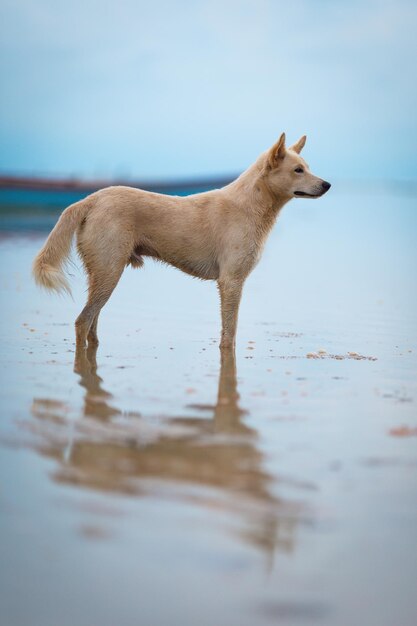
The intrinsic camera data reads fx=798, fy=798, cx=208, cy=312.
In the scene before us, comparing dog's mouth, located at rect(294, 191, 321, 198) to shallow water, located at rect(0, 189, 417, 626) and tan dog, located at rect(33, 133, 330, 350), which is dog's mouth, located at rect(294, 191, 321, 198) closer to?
tan dog, located at rect(33, 133, 330, 350)

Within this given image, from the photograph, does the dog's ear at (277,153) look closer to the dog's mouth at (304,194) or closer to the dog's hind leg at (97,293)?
the dog's mouth at (304,194)

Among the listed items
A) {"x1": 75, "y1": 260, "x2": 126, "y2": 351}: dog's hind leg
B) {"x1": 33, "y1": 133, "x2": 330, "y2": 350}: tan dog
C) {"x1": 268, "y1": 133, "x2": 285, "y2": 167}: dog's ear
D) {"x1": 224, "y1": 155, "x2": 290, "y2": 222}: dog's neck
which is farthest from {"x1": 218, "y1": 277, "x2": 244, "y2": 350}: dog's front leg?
{"x1": 268, "y1": 133, "x2": 285, "y2": 167}: dog's ear

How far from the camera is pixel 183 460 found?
11.9 feet

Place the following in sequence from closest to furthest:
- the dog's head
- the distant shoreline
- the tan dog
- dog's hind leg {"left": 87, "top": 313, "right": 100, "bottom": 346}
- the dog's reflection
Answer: the dog's reflection → the tan dog → dog's hind leg {"left": 87, "top": 313, "right": 100, "bottom": 346} → the dog's head → the distant shoreline

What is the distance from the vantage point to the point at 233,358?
6664 mm

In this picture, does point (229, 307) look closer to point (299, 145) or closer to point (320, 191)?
point (320, 191)

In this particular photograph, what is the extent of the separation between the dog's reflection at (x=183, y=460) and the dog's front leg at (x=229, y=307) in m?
2.26

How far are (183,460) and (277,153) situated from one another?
4257 millimetres

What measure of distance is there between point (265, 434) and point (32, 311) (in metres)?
5.76

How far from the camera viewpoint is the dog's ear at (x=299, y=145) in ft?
25.8

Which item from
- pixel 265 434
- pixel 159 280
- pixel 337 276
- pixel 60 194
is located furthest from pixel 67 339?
pixel 60 194

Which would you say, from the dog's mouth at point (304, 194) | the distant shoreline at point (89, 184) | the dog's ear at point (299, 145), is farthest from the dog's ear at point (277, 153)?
the distant shoreline at point (89, 184)

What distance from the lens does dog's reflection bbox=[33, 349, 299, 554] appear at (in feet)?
10.0

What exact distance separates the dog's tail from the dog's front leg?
1.39 m
